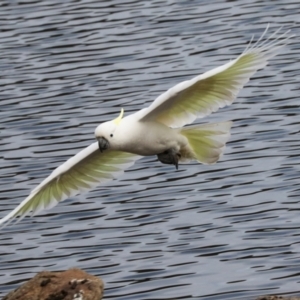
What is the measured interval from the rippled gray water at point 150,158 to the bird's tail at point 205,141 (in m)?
1.30

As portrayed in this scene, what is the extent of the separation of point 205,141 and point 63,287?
242 centimetres

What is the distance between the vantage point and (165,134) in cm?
1123

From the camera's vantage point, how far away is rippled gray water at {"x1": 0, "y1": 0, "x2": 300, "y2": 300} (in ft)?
41.1

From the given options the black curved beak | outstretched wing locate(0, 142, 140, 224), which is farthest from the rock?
outstretched wing locate(0, 142, 140, 224)

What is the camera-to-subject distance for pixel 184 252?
A: 41.8ft

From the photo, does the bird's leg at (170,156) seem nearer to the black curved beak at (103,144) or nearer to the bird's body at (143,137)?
the bird's body at (143,137)

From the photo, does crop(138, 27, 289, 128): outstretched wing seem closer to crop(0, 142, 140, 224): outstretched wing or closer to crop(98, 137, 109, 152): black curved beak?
crop(98, 137, 109, 152): black curved beak

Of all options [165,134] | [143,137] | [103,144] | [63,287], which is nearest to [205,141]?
[165,134]

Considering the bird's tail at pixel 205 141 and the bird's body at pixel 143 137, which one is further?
the bird's tail at pixel 205 141

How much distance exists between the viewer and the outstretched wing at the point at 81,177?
Result: 11711mm

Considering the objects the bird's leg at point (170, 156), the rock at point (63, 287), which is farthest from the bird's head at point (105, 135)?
the rock at point (63, 287)

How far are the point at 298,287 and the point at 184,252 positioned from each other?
4.64 feet

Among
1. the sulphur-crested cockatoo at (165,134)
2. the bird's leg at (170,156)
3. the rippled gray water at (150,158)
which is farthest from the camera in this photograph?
the rippled gray water at (150,158)

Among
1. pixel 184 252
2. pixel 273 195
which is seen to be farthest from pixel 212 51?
pixel 184 252
